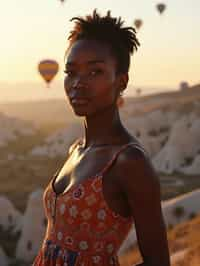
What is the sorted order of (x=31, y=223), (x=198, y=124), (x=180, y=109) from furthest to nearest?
(x=180, y=109)
(x=198, y=124)
(x=31, y=223)

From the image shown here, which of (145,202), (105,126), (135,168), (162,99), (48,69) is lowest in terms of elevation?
(162,99)

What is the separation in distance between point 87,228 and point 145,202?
0.29 m

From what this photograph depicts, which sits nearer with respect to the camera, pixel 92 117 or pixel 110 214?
pixel 110 214

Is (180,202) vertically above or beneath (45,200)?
beneath

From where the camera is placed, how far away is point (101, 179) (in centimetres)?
237

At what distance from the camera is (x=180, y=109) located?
2333 inches

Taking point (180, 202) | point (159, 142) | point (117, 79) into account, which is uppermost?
point (117, 79)

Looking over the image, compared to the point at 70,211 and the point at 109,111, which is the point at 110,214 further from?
the point at 109,111

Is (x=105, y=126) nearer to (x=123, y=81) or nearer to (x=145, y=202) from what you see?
(x=123, y=81)

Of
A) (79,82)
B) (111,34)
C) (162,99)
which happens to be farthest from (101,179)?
(162,99)

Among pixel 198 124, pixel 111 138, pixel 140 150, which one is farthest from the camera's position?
pixel 198 124

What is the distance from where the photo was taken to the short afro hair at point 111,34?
2562 mm

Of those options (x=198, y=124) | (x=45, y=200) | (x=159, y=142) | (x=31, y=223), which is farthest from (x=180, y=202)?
(x=159, y=142)

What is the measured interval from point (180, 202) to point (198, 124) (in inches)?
1087
